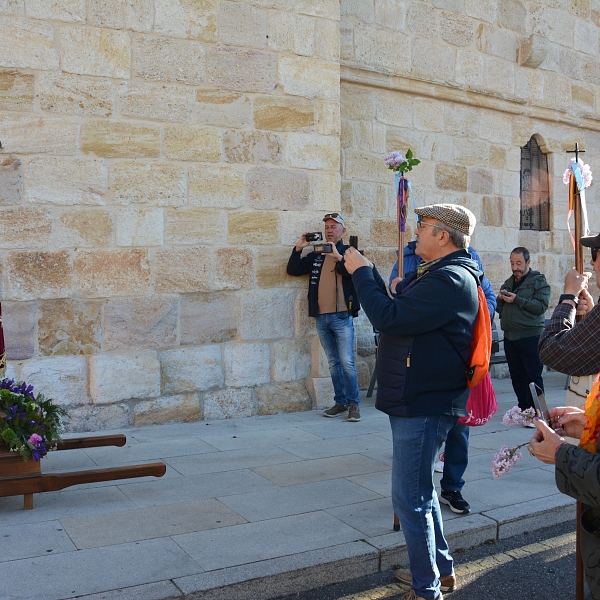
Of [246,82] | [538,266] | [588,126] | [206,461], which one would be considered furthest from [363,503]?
[588,126]

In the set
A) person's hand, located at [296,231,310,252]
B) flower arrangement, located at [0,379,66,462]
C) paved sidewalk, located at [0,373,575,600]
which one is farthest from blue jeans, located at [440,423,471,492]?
person's hand, located at [296,231,310,252]

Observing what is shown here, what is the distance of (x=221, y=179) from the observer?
23.3 ft

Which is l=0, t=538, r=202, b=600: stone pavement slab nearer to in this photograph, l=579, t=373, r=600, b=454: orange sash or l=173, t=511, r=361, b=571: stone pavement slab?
l=173, t=511, r=361, b=571: stone pavement slab

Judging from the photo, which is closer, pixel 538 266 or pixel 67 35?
pixel 67 35

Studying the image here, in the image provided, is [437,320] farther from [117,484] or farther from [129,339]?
[129,339]

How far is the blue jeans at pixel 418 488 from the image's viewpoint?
3240mm

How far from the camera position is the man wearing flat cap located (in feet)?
10.5

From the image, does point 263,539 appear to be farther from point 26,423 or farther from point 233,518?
point 26,423

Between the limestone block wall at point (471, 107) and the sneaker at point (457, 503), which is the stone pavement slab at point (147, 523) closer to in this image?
the sneaker at point (457, 503)

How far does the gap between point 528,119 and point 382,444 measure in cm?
643

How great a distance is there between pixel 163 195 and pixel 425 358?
427cm

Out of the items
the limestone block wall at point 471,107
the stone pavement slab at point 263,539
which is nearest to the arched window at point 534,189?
the limestone block wall at point 471,107

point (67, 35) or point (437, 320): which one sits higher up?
point (67, 35)

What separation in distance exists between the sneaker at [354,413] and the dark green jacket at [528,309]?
5.70ft
